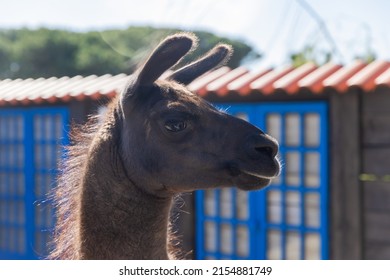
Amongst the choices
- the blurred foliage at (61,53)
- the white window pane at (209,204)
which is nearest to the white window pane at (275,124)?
the white window pane at (209,204)

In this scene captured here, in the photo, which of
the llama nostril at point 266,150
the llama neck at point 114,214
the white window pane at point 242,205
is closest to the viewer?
the llama nostril at point 266,150

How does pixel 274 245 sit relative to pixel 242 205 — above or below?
below

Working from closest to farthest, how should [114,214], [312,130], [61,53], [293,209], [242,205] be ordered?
[114,214], [312,130], [293,209], [242,205], [61,53]

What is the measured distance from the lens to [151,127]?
58.8 inches

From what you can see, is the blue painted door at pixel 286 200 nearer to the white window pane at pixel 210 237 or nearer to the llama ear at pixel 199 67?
the white window pane at pixel 210 237

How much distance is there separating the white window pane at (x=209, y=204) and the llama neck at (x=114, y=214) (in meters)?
2.08

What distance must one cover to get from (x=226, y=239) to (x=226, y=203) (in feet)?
0.75

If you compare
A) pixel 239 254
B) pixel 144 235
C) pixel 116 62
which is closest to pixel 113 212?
pixel 144 235

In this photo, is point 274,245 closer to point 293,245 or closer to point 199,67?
point 293,245

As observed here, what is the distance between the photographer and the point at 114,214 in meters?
→ 1.55

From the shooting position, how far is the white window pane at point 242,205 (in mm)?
3514

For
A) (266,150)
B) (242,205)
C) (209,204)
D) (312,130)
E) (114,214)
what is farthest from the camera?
(209,204)

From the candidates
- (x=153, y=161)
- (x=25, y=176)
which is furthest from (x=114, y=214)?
(x=25, y=176)
